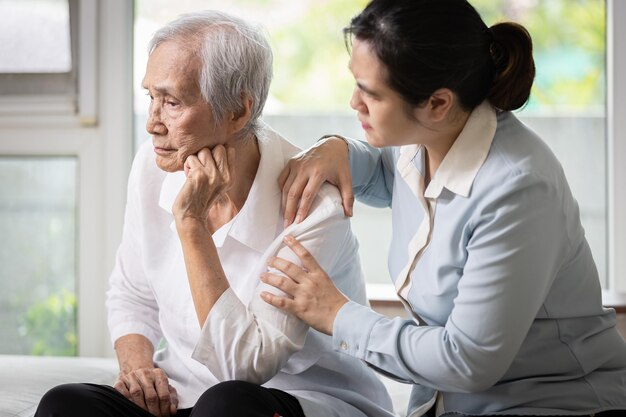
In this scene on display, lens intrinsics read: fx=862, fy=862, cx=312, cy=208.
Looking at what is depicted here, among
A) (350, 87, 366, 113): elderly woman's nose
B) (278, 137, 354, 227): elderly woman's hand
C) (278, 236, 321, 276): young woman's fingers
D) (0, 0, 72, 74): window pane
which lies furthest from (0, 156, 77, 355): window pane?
(350, 87, 366, 113): elderly woman's nose

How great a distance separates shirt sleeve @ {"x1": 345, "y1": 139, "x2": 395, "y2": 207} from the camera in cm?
187

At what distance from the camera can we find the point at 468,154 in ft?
5.10

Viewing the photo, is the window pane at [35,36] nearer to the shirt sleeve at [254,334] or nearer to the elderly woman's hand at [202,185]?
the elderly woman's hand at [202,185]

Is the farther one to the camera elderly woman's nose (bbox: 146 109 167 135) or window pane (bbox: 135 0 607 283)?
window pane (bbox: 135 0 607 283)

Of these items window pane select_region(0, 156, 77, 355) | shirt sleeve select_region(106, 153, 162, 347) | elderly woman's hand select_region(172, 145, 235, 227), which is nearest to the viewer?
elderly woman's hand select_region(172, 145, 235, 227)

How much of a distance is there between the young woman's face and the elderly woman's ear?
0.27 m

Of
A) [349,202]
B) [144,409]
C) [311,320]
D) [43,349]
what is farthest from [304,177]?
[43,349]

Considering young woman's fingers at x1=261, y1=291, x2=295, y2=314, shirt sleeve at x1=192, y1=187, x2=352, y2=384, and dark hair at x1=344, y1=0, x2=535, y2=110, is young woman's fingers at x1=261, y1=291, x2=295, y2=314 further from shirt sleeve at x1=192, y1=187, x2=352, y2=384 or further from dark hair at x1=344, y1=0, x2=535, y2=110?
dark hair at x1=344, y1=0, x2=535, y2=110

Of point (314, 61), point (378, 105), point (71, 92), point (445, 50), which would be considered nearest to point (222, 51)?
point (378, 105)

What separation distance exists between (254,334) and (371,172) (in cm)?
50

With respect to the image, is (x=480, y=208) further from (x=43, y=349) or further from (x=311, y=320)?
(x=43, y=349)

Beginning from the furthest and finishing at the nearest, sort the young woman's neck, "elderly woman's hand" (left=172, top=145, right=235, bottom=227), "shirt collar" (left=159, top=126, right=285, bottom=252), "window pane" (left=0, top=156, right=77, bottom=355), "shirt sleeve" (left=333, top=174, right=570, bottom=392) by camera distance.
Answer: "window pane" (left=0, top=156, right=77, bottom=355), "shirt collar" (left=159, top=126, right=285, bottom=252), "elderly woman's hand" (left=172, top=145, right=235, bottom=227), the young woman's neck, "shirt sleeve" (left=333, top=174, right=570, bottom=392)

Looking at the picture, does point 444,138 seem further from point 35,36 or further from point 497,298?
point 35,36

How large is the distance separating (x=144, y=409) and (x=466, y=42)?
3.02ft
